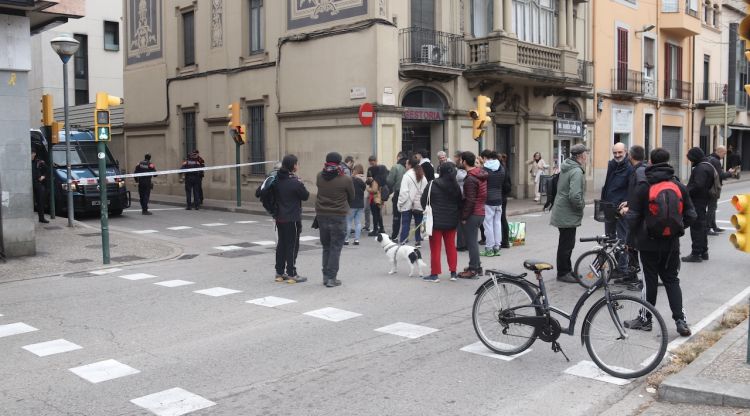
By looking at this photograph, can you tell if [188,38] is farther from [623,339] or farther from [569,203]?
[623,339]

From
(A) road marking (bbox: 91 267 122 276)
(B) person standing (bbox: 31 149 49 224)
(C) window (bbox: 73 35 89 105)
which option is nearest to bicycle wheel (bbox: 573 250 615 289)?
(A) road marking (bbox: 91 267 122 276)

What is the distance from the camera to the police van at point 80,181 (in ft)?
62.1

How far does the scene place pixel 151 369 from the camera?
6016 mm

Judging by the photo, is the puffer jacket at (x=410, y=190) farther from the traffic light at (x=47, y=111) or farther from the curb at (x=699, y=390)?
the traffic light at (x=47, y=111)

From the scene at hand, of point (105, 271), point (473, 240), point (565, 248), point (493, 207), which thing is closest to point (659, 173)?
point (565, 248)

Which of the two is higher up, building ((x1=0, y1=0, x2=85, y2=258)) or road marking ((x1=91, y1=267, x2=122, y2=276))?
building ((x1=0, y1=0, x2=85, y2=258))

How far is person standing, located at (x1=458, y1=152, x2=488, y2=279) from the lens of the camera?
33.0ft

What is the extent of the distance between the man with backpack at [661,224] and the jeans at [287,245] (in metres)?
4.80

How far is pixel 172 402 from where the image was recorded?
519 centimetres

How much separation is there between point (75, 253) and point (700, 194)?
36.2 feet

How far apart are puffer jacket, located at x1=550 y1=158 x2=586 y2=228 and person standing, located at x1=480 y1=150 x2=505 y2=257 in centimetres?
241

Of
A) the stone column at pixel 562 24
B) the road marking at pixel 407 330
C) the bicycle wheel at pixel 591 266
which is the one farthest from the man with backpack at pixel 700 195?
the stone column at pixel 562 24

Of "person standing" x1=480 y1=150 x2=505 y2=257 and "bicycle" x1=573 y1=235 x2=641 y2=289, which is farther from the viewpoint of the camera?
"person standing" x1=480 y1=150 x2=505 y2=257

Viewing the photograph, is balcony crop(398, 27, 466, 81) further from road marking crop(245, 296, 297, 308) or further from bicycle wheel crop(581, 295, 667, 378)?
bicycle wheel crop(581, 295, 667, 378)
